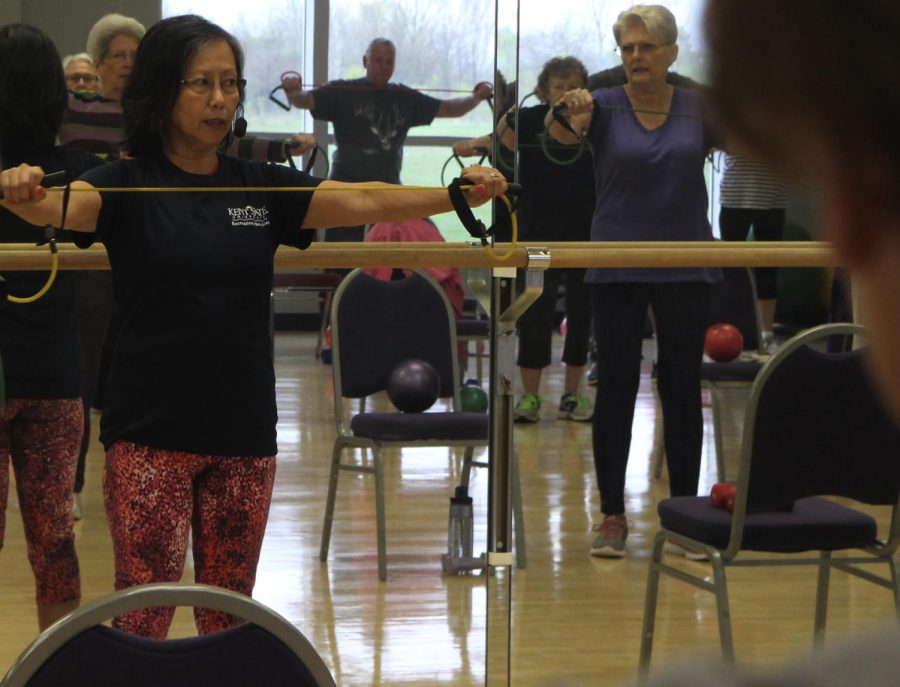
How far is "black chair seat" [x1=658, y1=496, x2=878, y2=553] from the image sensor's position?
2.64 meters

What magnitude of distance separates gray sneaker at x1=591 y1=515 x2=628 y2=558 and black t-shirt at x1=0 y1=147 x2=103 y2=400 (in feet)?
5.55

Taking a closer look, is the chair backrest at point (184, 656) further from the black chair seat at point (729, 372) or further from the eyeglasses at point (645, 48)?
the black chair seat at point (729, 372)

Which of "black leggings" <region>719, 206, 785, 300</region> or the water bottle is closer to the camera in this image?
the water bottle

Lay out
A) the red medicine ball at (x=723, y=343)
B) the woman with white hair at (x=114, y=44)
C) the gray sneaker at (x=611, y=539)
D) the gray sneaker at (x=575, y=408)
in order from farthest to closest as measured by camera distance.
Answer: the gray sneaker at (x=575, y=408), the red medicine ball at (x=723, y=343), the gray sneaker at (x=611, y=539), the woman with white hair at (x=114, y=44)

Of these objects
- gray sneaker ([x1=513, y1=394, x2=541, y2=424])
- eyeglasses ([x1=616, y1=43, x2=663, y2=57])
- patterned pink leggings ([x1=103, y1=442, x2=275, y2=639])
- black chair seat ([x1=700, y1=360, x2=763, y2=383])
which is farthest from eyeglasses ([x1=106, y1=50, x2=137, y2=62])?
gray sneaker ([x1=513, y1=394, x2=541, y2=424])

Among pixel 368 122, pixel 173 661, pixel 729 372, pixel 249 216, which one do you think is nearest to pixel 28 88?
pixel 249 216

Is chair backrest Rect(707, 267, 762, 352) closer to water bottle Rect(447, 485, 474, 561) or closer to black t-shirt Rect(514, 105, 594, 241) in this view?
black t-shirt Rect(514, 105, 594, 241)

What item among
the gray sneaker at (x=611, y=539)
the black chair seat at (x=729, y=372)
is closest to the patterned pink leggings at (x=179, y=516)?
the gray sneaker at (x=611, y=539)

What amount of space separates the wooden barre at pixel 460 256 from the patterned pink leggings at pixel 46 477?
13.6 inches

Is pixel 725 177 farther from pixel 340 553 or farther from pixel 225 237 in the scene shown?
pixel 225 237

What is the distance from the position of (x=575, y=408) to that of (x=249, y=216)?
3968 millimetres

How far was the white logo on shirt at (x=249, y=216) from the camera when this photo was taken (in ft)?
6.81

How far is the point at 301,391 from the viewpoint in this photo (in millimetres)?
6363

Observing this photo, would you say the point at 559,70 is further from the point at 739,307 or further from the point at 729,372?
the point at 729,372
